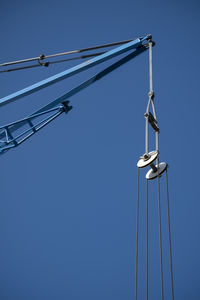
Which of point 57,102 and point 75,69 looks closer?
point 75,69

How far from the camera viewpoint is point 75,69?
52.5 ft

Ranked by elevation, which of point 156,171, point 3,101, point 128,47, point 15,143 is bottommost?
point 156,171

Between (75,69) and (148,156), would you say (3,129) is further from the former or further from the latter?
(148,156)

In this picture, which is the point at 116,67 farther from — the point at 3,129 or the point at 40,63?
the point at 3,129

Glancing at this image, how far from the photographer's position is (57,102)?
674 inches

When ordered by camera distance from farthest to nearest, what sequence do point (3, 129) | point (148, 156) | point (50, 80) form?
point (3, 129)
point (50, 80)
point (148, 156)

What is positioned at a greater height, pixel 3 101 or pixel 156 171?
pixel 3 101

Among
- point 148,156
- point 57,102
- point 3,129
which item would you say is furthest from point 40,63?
point 148,156

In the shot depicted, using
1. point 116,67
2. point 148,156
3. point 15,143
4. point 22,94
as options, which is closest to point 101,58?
point 116,67

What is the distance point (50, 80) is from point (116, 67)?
280cm

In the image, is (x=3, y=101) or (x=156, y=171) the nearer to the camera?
(x=156, y=171)

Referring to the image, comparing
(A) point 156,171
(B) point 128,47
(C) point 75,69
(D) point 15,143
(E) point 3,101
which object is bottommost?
(A) point 156,171

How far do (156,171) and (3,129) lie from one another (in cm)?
796

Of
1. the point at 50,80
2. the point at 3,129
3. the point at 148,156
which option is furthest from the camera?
the point at 3,129
